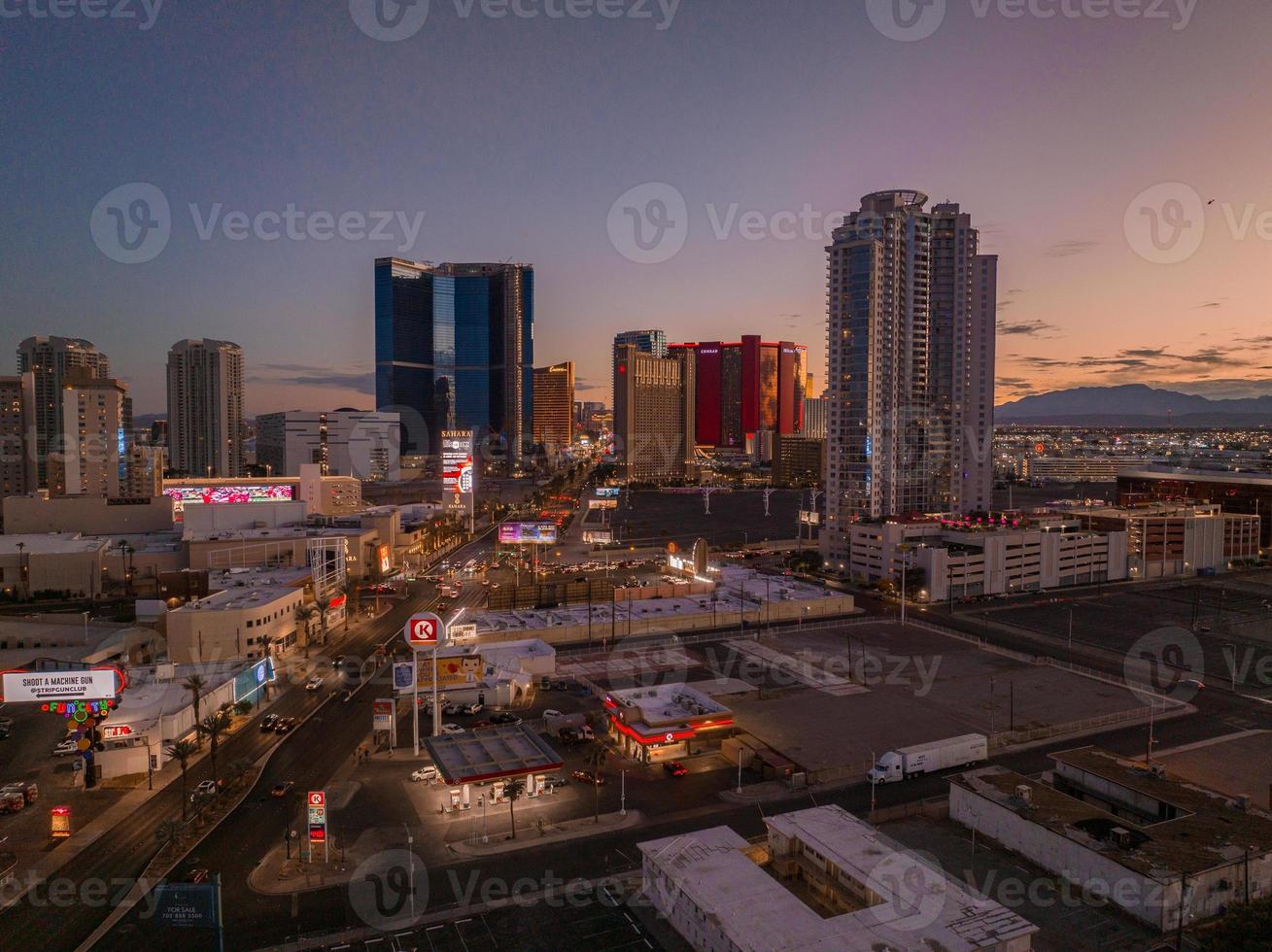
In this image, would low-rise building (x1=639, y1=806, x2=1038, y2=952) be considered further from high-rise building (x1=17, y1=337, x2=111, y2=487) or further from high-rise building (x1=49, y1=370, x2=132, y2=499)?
high-rise building (x1=17, y1=337, x2=111, y2=487)

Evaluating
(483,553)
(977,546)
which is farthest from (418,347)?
(977,546)

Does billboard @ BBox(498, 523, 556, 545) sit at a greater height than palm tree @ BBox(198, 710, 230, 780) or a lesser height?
greater

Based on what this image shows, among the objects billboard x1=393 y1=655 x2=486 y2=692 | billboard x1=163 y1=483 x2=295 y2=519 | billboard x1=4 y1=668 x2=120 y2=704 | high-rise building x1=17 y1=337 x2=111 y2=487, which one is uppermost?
high-rise building x1=17 y1=337 x2=111 y2=487

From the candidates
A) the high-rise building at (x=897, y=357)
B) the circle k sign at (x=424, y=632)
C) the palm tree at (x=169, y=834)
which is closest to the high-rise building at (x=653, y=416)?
the high-rise building at (x=897, y=357)

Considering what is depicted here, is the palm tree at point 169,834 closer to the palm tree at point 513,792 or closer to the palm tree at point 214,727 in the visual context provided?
the palm tree at point 214,727

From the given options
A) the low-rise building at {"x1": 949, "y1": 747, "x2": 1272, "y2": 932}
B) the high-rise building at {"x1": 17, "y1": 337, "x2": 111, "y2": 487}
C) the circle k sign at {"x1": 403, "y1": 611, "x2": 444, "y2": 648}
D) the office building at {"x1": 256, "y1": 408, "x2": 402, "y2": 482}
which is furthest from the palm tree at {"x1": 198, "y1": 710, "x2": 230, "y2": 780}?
the office building at {"x1": 256, "y1": 408, "x2": 402, "y2": 482}

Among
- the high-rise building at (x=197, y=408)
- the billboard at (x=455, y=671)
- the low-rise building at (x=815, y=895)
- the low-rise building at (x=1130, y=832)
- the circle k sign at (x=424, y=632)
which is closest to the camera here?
the low-rise building at (x=815, y=895)
